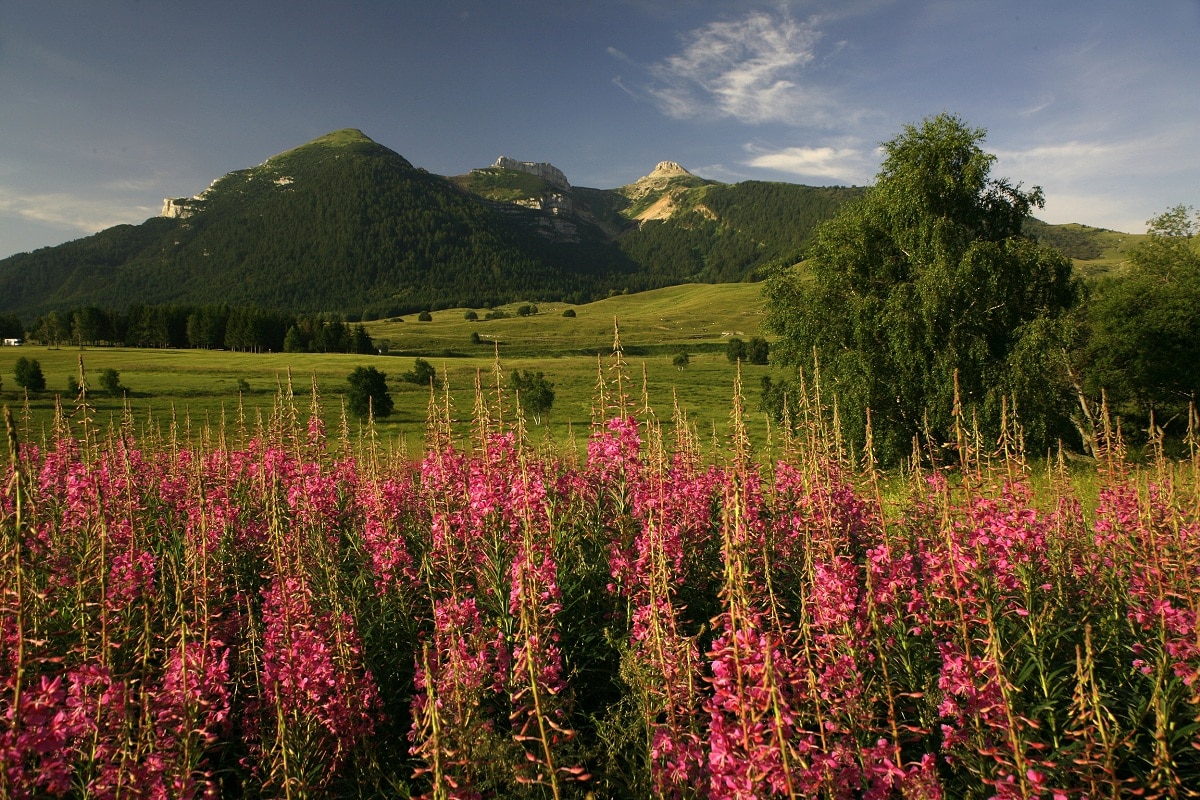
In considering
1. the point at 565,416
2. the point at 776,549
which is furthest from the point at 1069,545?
the point at 565,416

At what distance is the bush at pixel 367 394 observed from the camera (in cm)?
5500

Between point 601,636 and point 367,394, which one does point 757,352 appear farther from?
point 601,636

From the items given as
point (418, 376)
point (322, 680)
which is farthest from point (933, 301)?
point (418, 376)

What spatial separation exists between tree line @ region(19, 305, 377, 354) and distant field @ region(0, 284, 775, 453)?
12826mm

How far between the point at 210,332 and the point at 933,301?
128424 mm

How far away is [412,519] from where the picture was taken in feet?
30.3

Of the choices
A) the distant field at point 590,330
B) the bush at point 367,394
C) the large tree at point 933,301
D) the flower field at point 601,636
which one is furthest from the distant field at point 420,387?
the large tree at point 933,301

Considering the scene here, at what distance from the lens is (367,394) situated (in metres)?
58.8

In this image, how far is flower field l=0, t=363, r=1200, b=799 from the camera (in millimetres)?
2902

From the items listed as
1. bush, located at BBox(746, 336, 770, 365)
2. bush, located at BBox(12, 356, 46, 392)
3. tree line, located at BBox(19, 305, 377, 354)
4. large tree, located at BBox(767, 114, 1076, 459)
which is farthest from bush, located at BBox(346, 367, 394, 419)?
bush, located at BBox(746, 336, 770, 365)

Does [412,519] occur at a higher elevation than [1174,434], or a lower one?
higher

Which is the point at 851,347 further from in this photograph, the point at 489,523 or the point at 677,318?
the point at 677,318

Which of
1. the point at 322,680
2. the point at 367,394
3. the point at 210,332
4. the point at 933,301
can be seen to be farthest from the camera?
the point at 210,332

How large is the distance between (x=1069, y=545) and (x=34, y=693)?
31.6 feet
